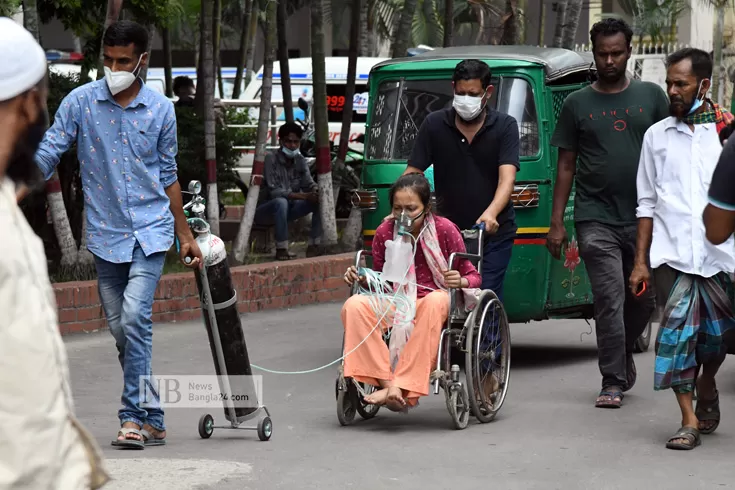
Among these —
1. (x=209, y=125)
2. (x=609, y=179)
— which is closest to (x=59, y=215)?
(x=209, y=125)

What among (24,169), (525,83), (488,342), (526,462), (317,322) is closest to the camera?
(24,169)

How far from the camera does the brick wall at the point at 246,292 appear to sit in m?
10.5

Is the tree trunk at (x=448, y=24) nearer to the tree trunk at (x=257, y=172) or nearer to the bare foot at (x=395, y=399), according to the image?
the tree trunk at (x=257, y=172)

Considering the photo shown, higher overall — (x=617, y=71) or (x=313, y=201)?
(x=617, y=71)

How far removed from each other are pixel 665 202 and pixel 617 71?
122cm

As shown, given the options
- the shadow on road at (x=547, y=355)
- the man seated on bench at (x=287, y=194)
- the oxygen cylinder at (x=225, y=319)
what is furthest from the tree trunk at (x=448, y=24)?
the oxygen cylinder at (x=225, y=319)

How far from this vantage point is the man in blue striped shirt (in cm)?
662

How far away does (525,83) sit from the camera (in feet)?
31.1

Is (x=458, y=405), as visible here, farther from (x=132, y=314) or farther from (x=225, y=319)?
(x=132, y=314)

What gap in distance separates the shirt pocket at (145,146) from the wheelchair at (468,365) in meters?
1.37

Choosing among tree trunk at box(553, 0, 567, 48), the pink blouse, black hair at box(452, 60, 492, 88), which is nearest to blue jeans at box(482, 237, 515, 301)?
the pink blouse

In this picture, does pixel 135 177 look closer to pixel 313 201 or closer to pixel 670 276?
pixel 670 276

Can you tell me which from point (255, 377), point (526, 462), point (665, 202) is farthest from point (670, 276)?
point (255, 377)

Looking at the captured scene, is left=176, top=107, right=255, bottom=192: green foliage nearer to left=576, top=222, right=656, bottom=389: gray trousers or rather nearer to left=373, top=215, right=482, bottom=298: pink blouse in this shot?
left=576, top=222, right=656, bottom=389: gray trousers
